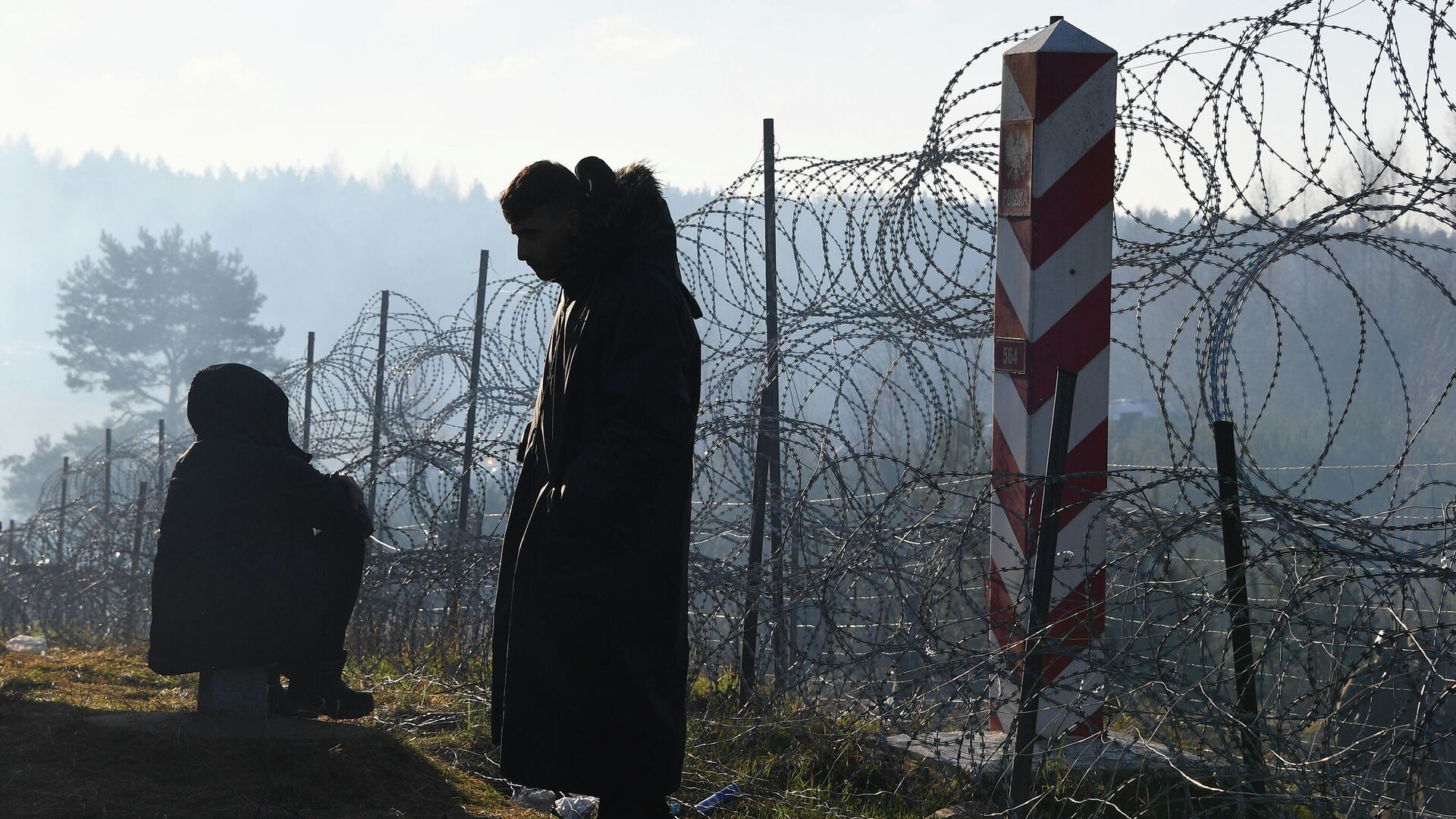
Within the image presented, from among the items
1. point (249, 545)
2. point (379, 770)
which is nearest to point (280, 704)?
point (249, 545)

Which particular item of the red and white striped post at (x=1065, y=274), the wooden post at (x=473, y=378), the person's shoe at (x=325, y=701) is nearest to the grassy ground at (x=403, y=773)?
the person's shoe at (x=325, y=701)

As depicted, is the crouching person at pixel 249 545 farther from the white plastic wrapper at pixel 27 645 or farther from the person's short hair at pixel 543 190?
the white plastic wrapper at pixel 27 645

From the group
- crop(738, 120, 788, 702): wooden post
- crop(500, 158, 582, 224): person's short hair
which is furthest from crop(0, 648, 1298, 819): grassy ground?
crop(500, 158, 582, 224): person's short hair

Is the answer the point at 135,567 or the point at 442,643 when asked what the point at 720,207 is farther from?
the point at 135,567

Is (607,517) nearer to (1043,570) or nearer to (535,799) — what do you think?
(1043,570)

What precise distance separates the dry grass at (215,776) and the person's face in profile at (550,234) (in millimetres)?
1569

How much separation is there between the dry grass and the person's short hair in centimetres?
166

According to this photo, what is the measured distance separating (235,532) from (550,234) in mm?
1964

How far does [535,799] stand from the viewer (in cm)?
402

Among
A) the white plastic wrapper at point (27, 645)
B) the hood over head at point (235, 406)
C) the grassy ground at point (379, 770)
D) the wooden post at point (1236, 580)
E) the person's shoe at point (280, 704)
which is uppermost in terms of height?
the hood over head at point (235, 406)

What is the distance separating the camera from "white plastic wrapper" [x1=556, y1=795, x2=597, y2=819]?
3.84 metres

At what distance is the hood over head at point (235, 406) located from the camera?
431 centimetres

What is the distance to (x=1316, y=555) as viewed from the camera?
2768mm

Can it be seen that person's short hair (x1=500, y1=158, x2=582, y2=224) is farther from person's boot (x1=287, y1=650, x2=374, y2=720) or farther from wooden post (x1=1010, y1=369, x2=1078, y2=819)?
person's boot (x1=287, y1=650, x2=374, y2=720)
